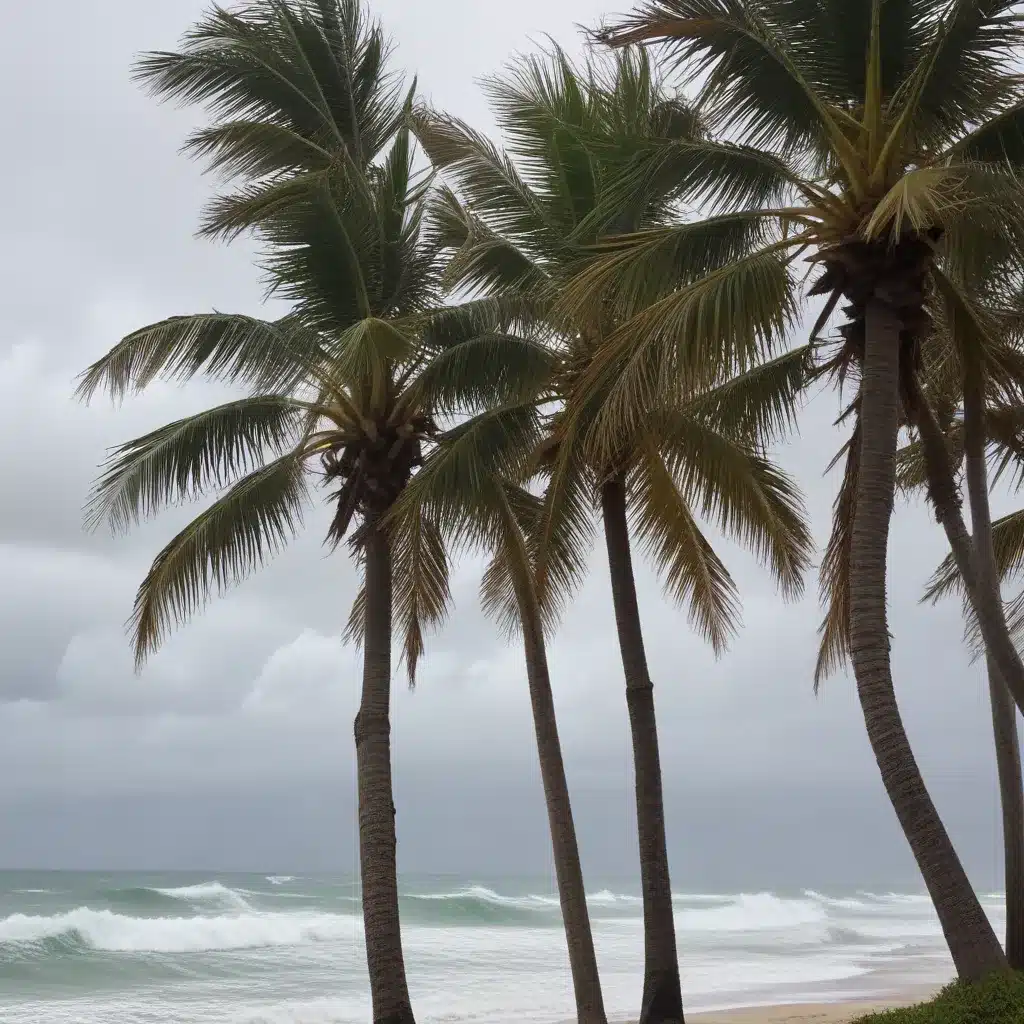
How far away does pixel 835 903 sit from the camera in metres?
60.0

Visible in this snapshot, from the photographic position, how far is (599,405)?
10617 millimetres

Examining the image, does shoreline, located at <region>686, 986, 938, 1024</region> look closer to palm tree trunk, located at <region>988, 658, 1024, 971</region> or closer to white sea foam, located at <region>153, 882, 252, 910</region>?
palm tree trunk, located at <region>988, 658, 1024, 971</region>

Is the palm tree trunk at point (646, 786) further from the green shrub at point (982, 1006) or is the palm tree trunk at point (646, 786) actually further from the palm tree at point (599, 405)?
the green shrub at point (982, 1006)

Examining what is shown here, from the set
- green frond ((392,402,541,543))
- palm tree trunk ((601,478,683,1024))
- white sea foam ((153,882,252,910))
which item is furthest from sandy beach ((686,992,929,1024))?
white sea foam ((153,882,252,910))

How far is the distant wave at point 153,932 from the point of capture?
35.3m

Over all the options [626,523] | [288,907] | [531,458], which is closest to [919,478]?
[626,523]

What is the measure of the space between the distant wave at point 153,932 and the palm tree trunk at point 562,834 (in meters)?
26.0

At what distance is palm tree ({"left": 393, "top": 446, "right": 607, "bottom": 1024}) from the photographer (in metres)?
11.0

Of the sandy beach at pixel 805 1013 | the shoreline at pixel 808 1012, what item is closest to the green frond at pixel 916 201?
the shoreline at pixel 808 1012

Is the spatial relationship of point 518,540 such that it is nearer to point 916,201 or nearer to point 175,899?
point 916,201

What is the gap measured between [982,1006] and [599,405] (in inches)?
214

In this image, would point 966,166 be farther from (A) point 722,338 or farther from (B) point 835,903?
(B) point 835,903

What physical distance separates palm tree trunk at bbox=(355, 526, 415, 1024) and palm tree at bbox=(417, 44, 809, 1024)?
1542mm

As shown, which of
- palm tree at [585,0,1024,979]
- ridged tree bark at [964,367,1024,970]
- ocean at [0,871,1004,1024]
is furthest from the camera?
ocean at [0,871,1004,1024]
